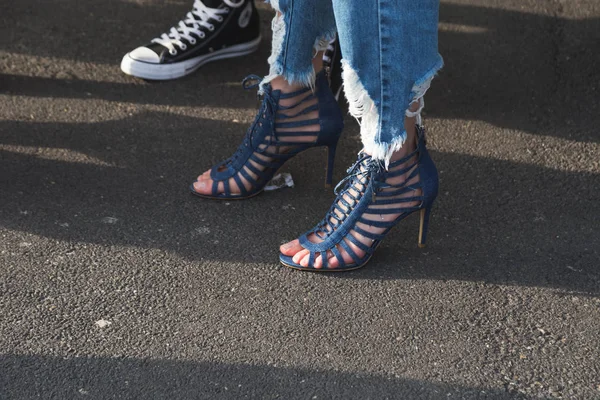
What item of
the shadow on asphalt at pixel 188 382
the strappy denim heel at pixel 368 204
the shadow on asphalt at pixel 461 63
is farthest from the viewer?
the shadow on asphalt at pixel 461 63

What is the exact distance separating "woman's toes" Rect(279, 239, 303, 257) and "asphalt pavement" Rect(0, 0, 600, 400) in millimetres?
46

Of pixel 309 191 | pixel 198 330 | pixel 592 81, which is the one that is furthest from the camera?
pixel 592 81

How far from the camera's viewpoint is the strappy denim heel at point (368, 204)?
2.09 metres

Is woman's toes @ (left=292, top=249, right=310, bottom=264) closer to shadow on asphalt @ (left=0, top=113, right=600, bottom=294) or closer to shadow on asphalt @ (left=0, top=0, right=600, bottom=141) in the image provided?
shadow on asphalt @ (left=0, top=113, right=600, bottom=294)

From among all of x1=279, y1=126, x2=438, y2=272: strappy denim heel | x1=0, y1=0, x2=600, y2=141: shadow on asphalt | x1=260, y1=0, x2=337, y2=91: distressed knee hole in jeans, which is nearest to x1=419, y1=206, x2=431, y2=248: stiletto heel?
x1=279, y1=126, x2=438, y2=272: strappy denim heel

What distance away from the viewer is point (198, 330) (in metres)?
1.96

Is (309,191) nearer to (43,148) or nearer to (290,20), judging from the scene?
(290,20)

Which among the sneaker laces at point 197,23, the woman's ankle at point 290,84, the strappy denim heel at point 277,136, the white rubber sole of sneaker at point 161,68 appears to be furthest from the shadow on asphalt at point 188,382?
the sneaker laces at point 197,23

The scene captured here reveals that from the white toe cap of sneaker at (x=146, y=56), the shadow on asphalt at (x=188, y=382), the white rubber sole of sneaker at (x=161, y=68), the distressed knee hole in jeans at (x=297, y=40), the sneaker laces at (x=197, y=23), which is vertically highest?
the distressed knee hole in jeans at (x=297, y=40)

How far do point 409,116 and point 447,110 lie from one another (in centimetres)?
108

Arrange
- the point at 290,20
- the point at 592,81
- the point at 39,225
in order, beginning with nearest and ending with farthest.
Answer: the point at 290,20
the point at 39,225
the point at 592,81

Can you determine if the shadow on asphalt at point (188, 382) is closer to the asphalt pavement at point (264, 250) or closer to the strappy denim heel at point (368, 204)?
the asphalt pavement at point (264, 250)

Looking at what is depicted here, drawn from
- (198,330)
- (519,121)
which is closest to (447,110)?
(519,121)

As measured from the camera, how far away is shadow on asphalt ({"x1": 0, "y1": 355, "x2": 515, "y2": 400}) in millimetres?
1767
